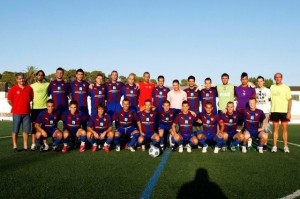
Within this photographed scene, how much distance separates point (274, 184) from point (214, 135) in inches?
140

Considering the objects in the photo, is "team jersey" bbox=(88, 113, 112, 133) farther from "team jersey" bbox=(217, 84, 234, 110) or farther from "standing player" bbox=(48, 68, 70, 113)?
"team jersey" bbox=(217, 84, 234, 110)

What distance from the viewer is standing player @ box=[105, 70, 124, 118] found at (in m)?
8.85

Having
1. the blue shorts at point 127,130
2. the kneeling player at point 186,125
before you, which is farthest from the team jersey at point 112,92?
the kneeling player at point 186,125

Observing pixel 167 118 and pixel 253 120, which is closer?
pixel 253 120

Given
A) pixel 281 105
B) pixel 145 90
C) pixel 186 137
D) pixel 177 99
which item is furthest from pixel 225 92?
pixel 145 90

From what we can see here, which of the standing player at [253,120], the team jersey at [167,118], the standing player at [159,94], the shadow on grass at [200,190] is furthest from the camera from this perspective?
the standing player at [159,94]

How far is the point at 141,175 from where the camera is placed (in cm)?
524

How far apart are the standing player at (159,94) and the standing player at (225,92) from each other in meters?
1.61

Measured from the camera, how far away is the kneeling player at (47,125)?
7.81 metres

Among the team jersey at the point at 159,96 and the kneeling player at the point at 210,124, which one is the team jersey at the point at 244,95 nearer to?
the kneeling player at the point at 210,124

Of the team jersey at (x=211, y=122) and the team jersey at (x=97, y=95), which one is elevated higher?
the team jersey at (x=97, y=95)

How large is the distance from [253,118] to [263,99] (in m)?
1.13

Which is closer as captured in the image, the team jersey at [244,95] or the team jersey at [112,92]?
the team jersey at [244,95]

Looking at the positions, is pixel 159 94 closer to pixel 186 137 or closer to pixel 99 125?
pixel 186 137
